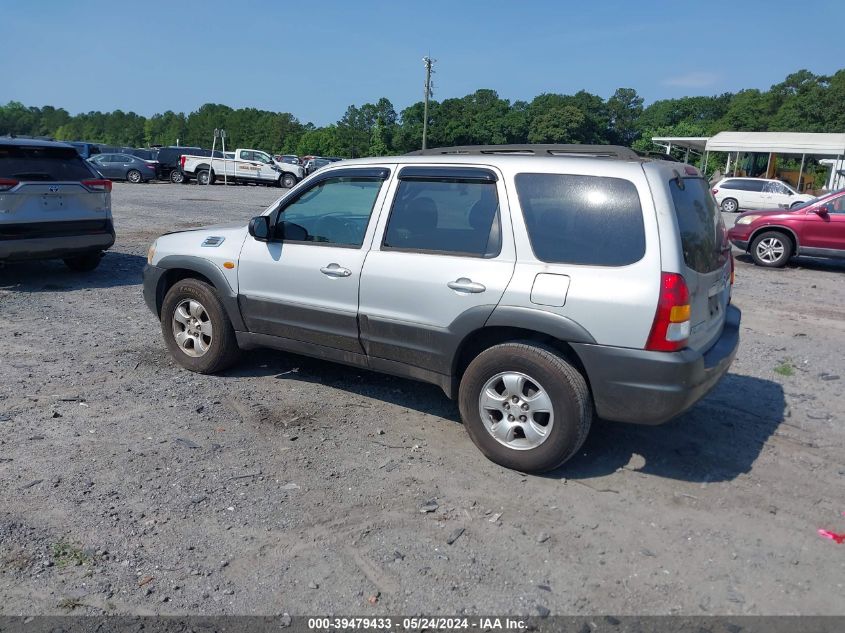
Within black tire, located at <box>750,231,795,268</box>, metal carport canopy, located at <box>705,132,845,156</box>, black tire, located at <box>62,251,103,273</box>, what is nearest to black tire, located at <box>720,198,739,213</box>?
metal carport canopy, located at <box>705,132,845,156</box>

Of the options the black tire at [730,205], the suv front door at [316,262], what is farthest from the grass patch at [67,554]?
the black tire at [730,205]

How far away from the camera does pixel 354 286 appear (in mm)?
4828

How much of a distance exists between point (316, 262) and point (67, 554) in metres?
2.46

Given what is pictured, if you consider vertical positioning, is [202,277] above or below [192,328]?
above

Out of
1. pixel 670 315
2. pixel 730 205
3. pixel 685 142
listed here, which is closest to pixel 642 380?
pixel 670 315

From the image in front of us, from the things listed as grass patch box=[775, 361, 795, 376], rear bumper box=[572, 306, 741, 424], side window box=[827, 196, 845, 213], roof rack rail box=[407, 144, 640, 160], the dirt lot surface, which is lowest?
the dirt lot surface

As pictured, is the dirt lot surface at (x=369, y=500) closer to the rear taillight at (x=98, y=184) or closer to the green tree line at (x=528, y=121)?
the rear taillight at (x=98, y=184)

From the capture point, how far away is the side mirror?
17.1ft

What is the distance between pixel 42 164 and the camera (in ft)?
28.6

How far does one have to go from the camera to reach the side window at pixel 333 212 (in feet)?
16.2

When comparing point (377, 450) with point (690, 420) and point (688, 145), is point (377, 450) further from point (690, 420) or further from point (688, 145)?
point (688, 145)

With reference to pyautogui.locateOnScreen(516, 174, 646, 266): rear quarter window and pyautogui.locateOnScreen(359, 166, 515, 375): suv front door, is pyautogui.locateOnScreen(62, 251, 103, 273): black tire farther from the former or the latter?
pyautogui.locateOnScreen(516, 174, 646, 266): rear quarter window

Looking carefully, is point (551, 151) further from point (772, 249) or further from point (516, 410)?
point (772, 249)

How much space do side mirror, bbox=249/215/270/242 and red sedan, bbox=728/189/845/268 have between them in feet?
33.8
